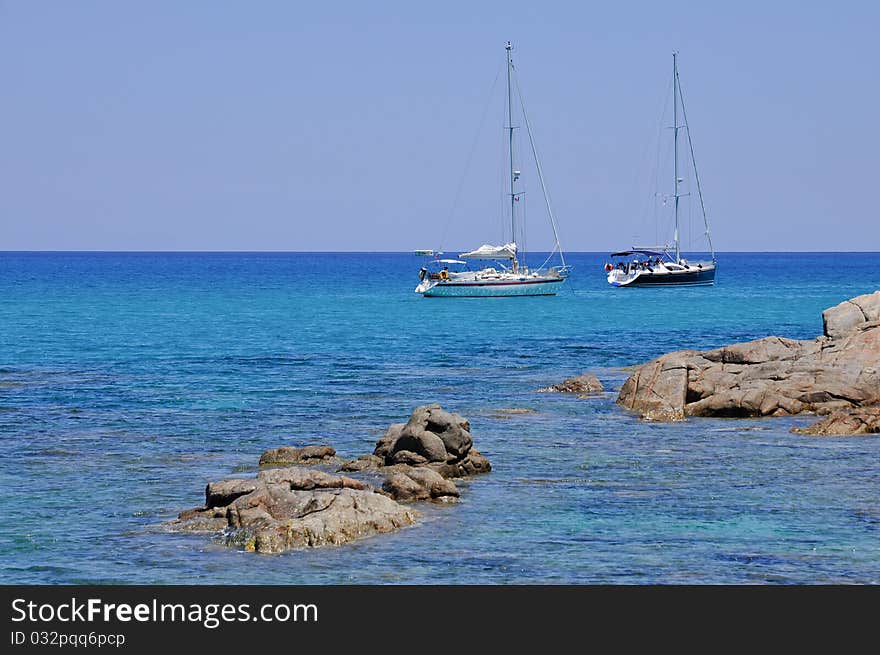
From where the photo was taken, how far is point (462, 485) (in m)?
29.1

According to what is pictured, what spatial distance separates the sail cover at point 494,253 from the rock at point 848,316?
7069cm

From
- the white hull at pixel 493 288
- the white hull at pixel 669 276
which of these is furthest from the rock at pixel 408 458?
the white hull at pixel 669 276

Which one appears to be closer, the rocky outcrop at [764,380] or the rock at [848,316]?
the rocky outcrop at [764,380]

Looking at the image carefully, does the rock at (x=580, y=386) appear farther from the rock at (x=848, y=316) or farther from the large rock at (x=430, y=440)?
the large rock at (x=430, y=440)

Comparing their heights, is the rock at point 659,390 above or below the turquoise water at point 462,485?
above

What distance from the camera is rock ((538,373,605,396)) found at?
4681 cm

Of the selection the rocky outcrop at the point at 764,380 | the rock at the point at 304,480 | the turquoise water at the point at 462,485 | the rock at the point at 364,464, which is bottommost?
the turquoise water at the point at 462,485

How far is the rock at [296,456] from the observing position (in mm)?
31250

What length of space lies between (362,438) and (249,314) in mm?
72187

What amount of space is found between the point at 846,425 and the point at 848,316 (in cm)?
1367

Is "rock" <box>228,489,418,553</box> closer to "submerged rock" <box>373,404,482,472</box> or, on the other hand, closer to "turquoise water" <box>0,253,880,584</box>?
"turquoise water" <box>0,253,880,584</box>

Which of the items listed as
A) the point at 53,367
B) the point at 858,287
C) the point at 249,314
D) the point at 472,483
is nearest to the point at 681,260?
the point at 858,287

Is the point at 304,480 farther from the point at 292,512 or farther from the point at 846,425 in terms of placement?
the point at 846,425

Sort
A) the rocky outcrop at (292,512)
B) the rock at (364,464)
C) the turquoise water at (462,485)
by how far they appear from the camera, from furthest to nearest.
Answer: the rock at (364,464), the rocky outcrop at (292,512), the turquoise water at (462,485)
